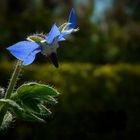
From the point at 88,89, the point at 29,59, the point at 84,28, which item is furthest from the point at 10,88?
the point at 84,28

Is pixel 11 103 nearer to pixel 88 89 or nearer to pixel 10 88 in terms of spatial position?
pixel 10 88

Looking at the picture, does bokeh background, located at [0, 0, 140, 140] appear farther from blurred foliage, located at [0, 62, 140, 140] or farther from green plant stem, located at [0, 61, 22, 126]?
green plant stem, located at [0, 61, 22, 126]

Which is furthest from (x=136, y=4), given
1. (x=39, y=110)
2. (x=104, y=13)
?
(x=39, y=110)

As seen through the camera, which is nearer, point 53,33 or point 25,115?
point 53,33

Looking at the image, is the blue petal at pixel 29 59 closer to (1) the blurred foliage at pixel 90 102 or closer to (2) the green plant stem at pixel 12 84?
(2) the green plant stem at pixel 12 84

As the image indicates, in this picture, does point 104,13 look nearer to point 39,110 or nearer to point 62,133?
point 62,133

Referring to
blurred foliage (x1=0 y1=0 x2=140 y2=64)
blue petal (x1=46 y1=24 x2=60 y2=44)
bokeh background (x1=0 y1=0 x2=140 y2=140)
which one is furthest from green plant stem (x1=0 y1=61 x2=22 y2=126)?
blurred foliage (x1=0 y1=0 x2=140 y2=64)
